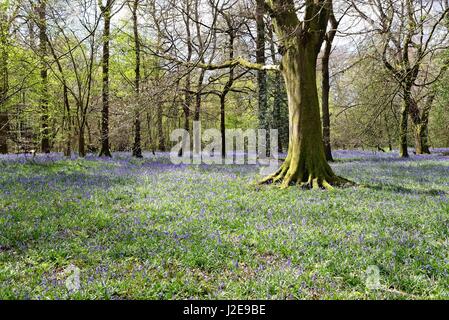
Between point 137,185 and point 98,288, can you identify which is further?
point 137,185

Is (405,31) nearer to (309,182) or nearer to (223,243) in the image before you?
(309,182)

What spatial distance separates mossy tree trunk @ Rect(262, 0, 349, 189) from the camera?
34.0ft

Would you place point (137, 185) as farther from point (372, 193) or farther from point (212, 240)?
point (372, 193)

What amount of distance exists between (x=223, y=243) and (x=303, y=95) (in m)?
6.81

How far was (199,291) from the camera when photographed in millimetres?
3635

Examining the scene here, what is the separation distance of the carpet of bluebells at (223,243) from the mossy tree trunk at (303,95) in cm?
130

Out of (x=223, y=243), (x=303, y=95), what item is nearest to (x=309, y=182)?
(x=303, y=95)

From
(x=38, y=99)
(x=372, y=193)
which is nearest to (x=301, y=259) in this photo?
(x=372, y=193)

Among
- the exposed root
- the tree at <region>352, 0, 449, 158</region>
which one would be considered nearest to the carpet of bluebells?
the exposed root

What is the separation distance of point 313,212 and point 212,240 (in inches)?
108

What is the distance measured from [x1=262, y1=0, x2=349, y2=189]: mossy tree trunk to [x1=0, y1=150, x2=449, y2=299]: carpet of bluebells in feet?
4.25

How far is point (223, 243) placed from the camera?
5102 mm

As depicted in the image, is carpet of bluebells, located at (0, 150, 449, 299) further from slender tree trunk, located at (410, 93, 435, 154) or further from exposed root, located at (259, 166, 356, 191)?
slender tree trunk, located at (410, 93, 435, 154)

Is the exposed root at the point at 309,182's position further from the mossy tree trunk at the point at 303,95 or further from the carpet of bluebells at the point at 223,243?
the carpet of bluebells at the point at 223,243
